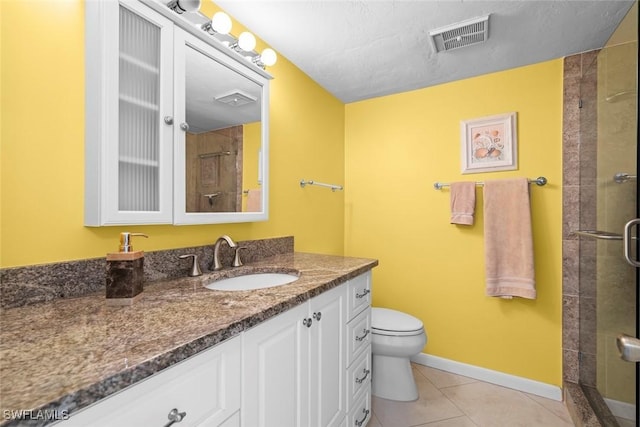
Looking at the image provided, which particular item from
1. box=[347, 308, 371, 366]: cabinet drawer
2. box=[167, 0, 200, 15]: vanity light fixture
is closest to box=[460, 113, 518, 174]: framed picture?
box=[347, 308, 371, 366]: cabinet drawer

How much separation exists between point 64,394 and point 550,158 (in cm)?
245

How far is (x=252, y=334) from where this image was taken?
0.78 metres

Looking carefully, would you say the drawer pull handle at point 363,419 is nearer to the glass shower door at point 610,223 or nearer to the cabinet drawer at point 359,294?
the cabinet drawer at point 359,294

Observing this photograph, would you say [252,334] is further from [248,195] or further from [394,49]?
[394,49]

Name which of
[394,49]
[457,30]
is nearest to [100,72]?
[394,49]

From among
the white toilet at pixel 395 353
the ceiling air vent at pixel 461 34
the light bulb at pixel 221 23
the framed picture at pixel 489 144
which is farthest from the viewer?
the framed picture at pixel 489 144

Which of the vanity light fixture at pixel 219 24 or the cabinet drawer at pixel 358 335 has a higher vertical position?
the vanity light fixture at pixel 219 24

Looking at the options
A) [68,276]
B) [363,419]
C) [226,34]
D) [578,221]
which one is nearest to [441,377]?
[363,419]

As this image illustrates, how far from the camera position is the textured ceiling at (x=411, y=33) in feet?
4.62

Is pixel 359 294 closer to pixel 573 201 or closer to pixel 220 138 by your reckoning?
pixel 220 138

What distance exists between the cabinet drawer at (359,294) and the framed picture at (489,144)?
3.98ft

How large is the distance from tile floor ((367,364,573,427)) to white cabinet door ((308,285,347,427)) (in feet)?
1.97

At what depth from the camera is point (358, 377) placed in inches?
56.3

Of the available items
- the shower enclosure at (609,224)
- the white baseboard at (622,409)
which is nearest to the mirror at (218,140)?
the shower enclosure at (609,224)
